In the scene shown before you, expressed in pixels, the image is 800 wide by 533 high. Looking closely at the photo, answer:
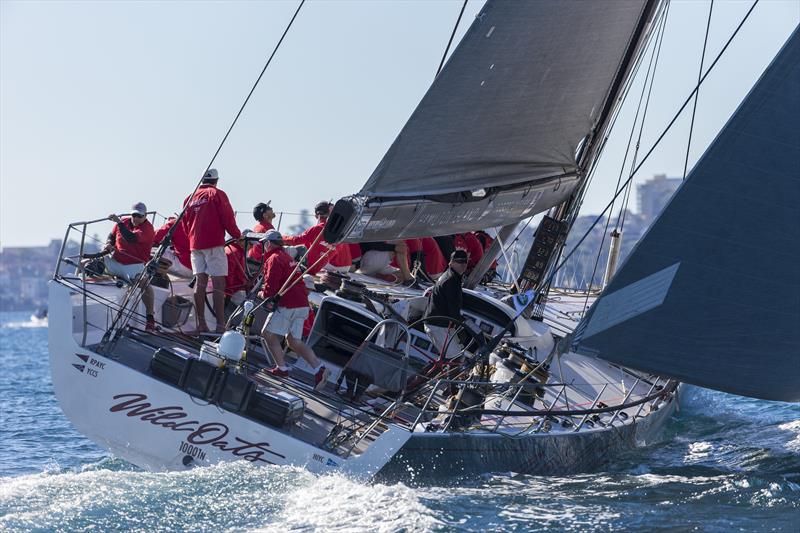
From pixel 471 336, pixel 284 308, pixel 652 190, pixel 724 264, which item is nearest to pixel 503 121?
pixel 471 336

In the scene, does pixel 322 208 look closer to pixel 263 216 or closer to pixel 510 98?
A: pixel 263 216

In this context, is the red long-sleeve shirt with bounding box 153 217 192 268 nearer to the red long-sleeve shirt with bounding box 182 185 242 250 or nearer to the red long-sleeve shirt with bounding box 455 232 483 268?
the red long-sleeve shirt with bounding box 182 185 242 250

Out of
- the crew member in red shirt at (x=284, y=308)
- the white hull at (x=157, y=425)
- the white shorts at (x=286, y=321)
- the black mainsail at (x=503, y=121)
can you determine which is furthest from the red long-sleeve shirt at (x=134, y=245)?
the black mainsail at (x=503, y=121)

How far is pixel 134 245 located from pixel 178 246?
1.01m

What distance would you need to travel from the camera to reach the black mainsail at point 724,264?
9.09 meters

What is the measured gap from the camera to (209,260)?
35.2ft

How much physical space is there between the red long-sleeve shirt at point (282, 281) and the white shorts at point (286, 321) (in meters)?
0.04

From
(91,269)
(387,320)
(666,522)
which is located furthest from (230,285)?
(666,522)

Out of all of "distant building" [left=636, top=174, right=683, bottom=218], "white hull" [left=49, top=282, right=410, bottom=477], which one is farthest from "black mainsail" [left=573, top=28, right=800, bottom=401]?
"distant building" [left=636, top=174, right=683, bottom=218]

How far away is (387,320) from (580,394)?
2261mm

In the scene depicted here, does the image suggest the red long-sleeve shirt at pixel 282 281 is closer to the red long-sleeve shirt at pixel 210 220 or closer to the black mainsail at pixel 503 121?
the black mainsail at pixel 503 121

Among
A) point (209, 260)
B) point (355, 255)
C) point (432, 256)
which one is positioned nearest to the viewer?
point (209, 260)

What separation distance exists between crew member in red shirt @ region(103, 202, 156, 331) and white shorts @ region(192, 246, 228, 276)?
1.52 feet

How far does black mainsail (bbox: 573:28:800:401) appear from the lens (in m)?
9.09
